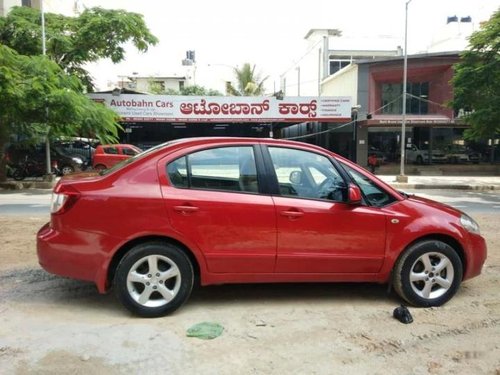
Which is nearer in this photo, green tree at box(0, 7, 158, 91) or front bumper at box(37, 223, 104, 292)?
front bumper at box(37, 223, 104, 292)

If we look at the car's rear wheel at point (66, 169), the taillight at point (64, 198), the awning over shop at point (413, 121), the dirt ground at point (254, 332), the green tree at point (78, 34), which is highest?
the green tree at point (78, 34)

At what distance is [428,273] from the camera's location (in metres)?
4.90

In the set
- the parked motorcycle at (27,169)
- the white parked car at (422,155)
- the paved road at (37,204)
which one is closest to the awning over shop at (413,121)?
the white parked car at (422,155)

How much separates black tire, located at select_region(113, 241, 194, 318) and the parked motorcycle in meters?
20.0

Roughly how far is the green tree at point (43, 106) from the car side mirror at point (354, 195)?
1191cm

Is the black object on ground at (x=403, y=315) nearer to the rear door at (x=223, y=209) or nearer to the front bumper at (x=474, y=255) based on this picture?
the front bumper at (x=474, y=255)

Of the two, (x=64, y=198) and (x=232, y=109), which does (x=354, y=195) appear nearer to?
(x=64, y=198)

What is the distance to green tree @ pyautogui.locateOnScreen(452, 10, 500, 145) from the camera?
18.8m

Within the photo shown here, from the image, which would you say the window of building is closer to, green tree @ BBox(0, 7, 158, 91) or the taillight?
Result: green tree @ BBox(0, 7, 158, 91)

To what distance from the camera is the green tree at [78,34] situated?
22234 mm

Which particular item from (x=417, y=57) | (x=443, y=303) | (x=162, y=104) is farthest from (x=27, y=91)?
(x=417, y=57)

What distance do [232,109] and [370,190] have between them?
2309cm

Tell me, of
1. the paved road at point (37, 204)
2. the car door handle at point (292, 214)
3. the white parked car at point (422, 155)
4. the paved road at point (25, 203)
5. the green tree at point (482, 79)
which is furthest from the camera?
the white parked car at point (422, 155)

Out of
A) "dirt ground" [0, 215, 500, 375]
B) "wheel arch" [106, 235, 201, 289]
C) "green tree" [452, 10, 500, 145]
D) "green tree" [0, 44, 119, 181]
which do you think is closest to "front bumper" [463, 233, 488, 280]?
"dirt ground" [0, 215, 500, 375]
